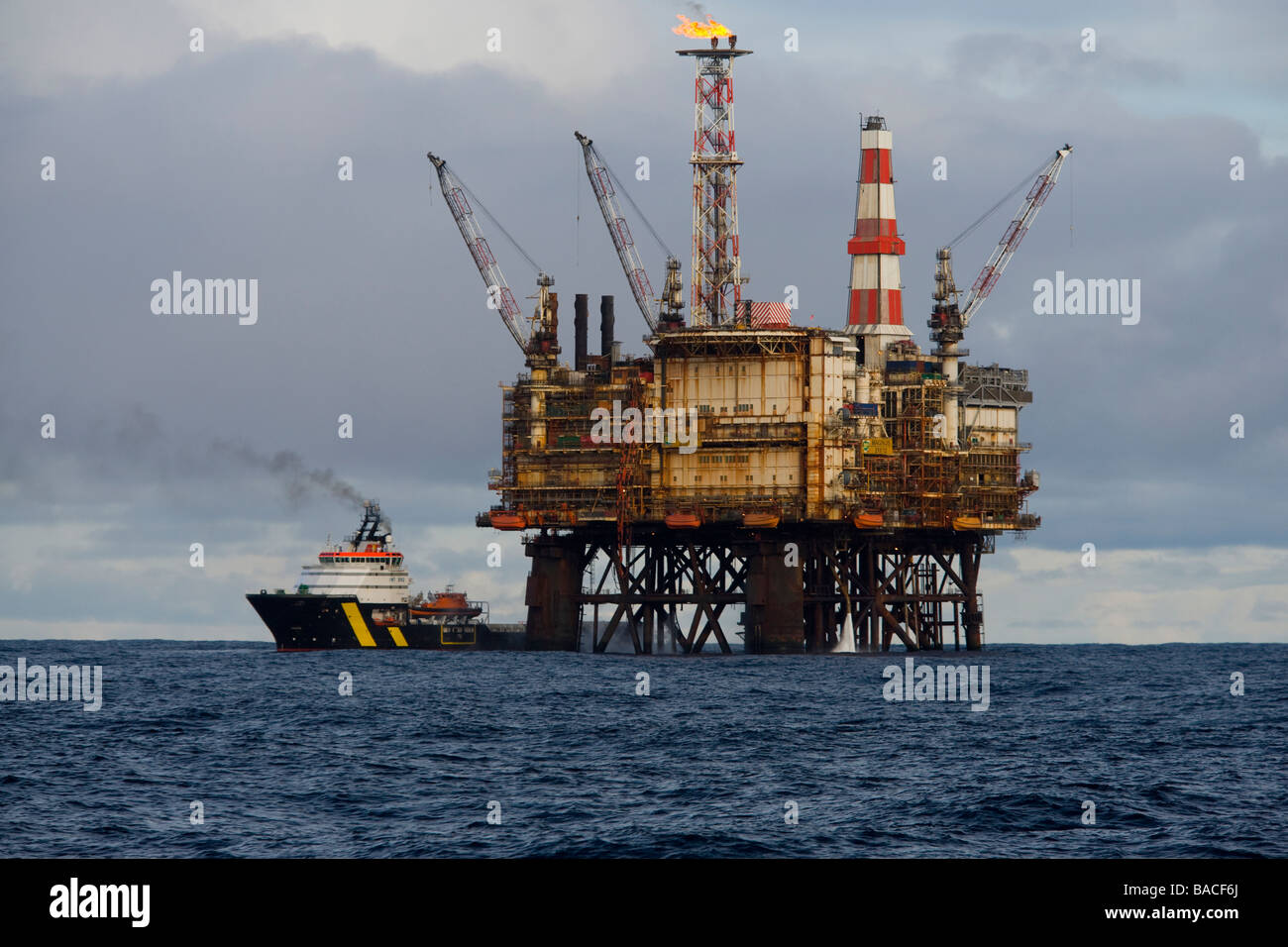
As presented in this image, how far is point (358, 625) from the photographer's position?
13375cm

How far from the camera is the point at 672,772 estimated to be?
174 ft

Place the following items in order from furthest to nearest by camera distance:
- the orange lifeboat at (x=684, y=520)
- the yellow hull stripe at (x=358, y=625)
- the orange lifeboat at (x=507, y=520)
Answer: the yellow hull stripe at (x=358, y=625) < the orange lifeboat at (x=507, y=520) < the orange lifeboat at (x=684, y=520)

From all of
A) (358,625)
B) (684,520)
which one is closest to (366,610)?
(358,625)

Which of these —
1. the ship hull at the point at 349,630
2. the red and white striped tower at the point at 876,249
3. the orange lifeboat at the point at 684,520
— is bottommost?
the ship hull at the point at 349,630

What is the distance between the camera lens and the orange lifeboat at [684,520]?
118 metres

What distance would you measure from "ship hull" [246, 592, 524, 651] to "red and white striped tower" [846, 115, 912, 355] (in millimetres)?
36016

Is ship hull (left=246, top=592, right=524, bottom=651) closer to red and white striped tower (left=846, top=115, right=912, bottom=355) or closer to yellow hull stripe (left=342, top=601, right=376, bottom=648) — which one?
yellow hull stripe (left=342, top=601, right=376, bottom=648)

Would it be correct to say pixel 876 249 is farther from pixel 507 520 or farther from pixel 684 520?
pixel 507 520

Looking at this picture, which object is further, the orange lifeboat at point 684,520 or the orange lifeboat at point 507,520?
the orange lifeboat at point 507,520

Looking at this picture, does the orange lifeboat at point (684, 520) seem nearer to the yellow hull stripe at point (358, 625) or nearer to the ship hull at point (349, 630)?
the ship hull at point (349, 630)

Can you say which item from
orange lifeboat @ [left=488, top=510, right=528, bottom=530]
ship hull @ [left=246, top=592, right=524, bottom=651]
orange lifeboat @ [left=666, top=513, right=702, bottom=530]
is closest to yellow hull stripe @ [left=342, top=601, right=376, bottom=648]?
ship hull @ [left=246, top=592, right=524, bottom=651]

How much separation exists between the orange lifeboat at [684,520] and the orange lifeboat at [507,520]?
1159 cm

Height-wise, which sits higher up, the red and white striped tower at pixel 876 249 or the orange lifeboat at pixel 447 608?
the red and white striped tower at pixel 876 249

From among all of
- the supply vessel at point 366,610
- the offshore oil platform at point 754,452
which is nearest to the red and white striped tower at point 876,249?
the offshore oil platform at point 754,452
